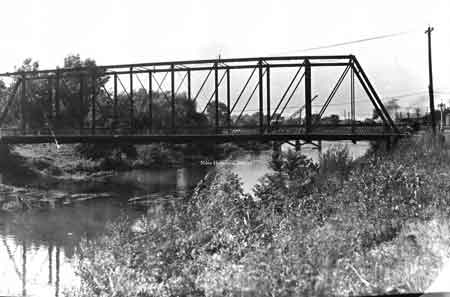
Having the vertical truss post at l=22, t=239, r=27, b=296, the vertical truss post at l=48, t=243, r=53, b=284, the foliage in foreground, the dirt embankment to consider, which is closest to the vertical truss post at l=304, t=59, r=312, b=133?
the foliage in foreground

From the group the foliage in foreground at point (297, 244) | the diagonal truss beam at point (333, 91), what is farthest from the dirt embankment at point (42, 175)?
the diagonal truss beam at point (333, 91)

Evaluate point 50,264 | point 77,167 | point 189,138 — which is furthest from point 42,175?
point 50,264

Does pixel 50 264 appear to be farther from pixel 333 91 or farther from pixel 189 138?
pixel 333 91

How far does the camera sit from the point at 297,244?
5211 mm

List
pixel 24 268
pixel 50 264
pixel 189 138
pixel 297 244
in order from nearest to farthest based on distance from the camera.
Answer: pixel 297 244 < pixel 24 268 < pixel 50 264 < pixel 189 138

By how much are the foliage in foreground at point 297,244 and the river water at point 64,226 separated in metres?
0.92

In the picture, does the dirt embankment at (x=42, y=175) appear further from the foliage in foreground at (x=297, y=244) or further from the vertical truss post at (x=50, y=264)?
the foliage in foreground at (x=297, y=244)

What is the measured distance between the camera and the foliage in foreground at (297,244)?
4531 millimetres

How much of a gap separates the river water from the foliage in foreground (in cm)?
92

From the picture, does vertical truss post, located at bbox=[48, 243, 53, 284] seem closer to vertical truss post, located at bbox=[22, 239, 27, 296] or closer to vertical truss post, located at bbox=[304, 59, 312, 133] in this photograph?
vertical truss post, located at bbox=[22, 239, 27, 296]

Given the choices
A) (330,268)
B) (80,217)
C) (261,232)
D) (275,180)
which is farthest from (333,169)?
(80,217)

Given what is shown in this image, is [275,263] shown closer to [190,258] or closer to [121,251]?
[190,258]

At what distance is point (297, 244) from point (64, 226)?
9.74 m

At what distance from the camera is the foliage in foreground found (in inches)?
178
